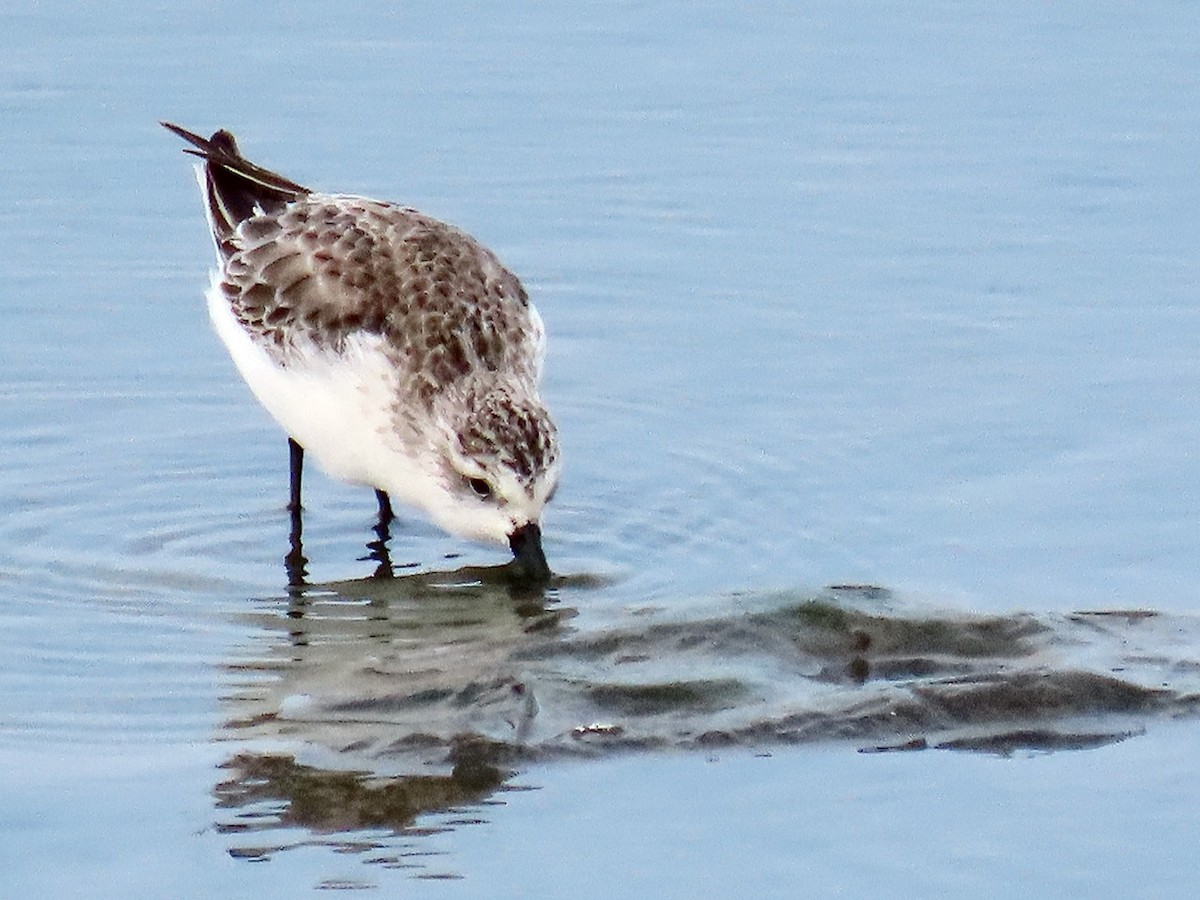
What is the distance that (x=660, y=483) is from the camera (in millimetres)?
9531

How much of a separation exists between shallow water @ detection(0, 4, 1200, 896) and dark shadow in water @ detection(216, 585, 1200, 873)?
18mm

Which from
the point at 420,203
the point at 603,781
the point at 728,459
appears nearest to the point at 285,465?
the point at 728,459

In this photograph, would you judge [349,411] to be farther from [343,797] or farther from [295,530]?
[343,797]

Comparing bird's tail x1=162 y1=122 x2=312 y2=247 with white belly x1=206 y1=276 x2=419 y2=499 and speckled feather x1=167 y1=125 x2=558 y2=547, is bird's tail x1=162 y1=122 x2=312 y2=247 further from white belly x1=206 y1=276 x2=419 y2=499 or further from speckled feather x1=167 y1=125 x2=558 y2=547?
white belly x1=206 y1=276 x2=419 y2=499

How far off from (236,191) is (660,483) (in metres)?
2.20

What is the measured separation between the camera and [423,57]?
14.0 m

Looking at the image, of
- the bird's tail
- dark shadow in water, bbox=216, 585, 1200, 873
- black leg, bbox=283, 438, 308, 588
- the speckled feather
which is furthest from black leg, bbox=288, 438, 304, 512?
dark shadow in water, bbox=216, 585, 1200, 873

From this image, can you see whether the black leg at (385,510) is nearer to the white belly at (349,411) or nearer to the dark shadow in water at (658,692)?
the white belly at (349,411)

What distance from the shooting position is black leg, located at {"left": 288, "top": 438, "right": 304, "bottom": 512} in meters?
9.40

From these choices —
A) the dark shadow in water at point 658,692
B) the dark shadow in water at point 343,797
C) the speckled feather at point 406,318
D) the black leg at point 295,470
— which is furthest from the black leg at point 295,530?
the dark shadow in water at point 343,797

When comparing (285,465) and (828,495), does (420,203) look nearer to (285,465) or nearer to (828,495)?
(285,465)

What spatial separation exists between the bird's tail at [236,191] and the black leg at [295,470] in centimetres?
108

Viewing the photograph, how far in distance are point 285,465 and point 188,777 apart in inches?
132

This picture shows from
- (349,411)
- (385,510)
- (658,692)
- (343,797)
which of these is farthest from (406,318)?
(343,797)
